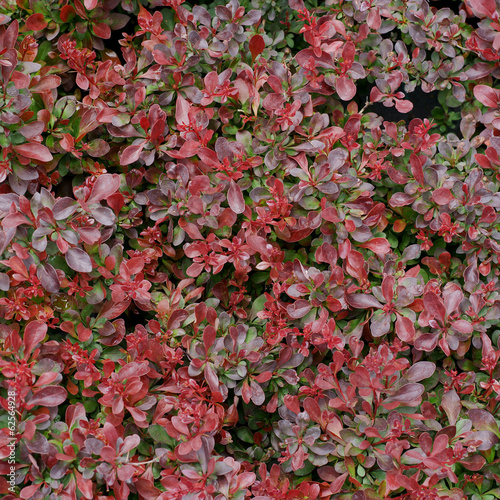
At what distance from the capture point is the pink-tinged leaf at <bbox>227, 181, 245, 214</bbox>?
121cm

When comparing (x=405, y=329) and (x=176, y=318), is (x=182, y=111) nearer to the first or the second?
(x=176, y=318)

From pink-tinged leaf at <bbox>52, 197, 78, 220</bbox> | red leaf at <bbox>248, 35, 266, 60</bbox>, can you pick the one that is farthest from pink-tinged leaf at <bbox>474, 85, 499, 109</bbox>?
pink-tinged leaf at <bbox>52, 197, 78, 220</bbox>

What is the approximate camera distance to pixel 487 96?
135 cm

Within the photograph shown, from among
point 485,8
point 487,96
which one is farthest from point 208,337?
point 485,8

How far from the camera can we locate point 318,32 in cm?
130

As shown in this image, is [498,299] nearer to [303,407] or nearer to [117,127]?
[303,407]

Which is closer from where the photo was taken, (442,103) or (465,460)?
(465,460)

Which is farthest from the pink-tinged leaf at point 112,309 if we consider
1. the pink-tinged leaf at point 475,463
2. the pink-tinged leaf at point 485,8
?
the pink-tinged leaf at point 485,8

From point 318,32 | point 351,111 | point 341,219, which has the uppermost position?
point 318,32

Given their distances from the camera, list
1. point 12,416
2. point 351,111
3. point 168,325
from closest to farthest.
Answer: point 12,416, point 168,325, point 351,111

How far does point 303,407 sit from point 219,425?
20cm

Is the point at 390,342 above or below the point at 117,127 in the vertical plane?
below

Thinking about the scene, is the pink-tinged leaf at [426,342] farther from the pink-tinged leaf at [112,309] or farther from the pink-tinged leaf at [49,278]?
the pink-tinged leaf at [49,278]

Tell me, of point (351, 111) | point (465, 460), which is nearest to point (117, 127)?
point (351, 111)
